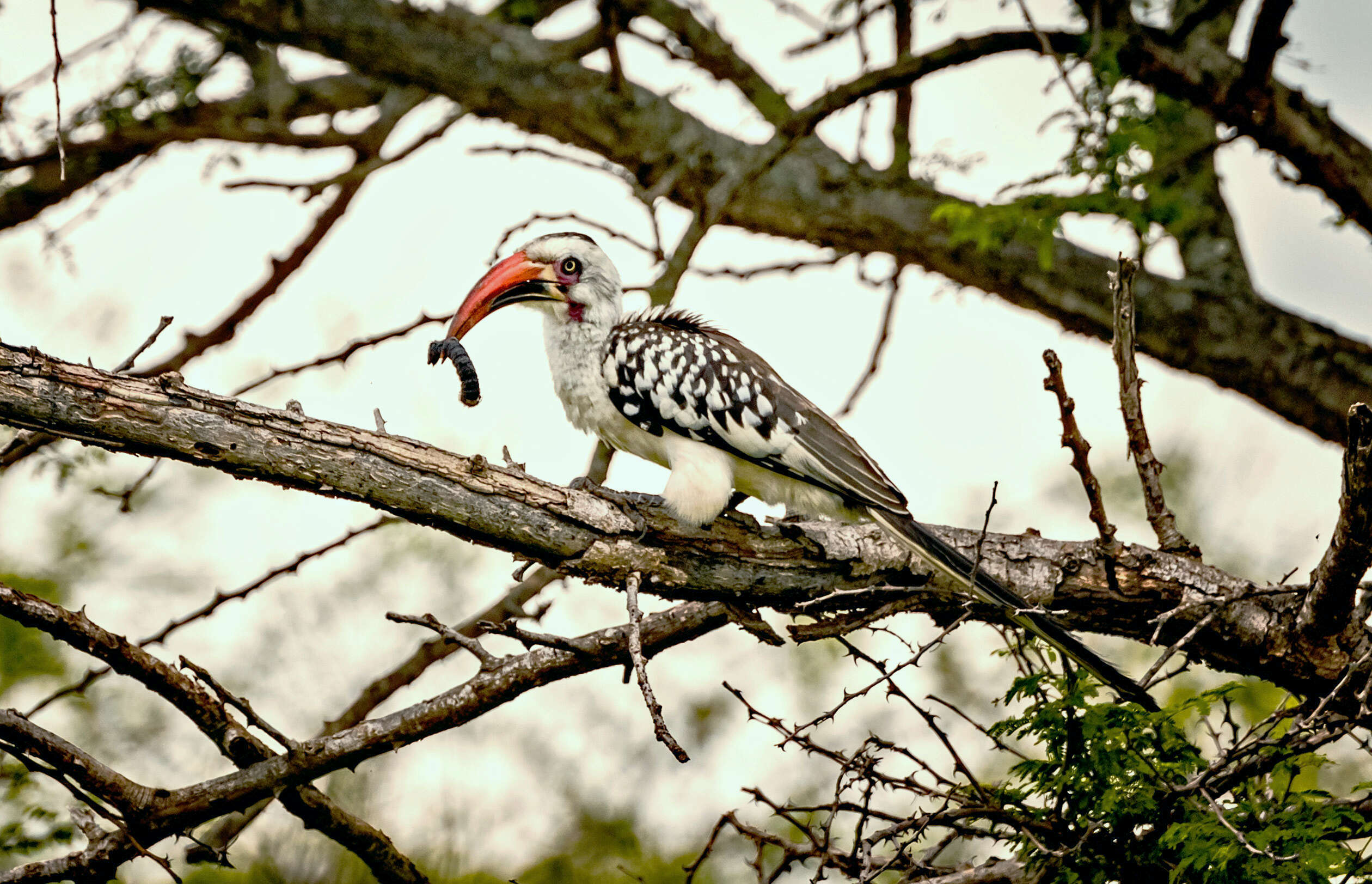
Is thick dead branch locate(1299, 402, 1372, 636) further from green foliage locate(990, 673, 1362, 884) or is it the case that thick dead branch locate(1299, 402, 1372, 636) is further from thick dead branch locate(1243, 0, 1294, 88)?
thick dead branch locate(1243, 0, 1294, 88)

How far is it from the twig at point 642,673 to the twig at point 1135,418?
1.49 m

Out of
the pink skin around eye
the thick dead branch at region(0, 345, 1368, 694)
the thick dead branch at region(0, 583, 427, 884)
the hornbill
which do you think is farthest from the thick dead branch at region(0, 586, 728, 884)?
the pink skin around eye

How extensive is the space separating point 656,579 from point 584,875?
2.54 meters

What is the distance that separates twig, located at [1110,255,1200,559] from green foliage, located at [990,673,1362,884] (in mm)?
777

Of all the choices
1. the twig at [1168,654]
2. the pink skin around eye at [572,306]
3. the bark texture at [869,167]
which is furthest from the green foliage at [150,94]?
the twig at [1168,654]

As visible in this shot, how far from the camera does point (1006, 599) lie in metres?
3.21

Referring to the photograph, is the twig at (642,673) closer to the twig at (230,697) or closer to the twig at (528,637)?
the twig at (528,637)

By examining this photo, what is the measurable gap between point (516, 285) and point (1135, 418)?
6.85 ft

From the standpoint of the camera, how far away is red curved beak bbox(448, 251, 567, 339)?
4.12m

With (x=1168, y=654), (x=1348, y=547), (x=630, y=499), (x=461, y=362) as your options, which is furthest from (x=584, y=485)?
(x=1348, y=547)

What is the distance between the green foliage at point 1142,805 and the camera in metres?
2.59

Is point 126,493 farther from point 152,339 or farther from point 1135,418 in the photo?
point 1135,418

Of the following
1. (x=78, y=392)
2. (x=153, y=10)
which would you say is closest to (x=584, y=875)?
(x=78, y=392)

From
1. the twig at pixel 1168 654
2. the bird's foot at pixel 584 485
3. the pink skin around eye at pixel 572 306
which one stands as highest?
the pink skin around eye at pixel 572 306
